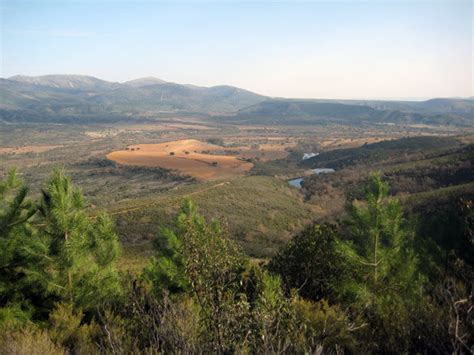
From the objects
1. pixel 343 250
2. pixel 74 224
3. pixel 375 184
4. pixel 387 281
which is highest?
pixel 375 184

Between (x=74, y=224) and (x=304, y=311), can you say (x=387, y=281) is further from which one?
(x=74, y=224)

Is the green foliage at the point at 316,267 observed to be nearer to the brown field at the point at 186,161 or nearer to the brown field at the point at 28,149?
the brown field at the point at 186,161

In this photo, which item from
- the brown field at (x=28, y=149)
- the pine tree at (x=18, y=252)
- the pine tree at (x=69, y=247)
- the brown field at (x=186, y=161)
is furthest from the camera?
the brown field at (x=28, y=149)

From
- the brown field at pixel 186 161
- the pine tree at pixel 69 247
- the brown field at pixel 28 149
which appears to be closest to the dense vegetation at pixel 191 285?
the pine tree at pixel 69 247

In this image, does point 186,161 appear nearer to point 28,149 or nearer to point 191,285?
point 28,149

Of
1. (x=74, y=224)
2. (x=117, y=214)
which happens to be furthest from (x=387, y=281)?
(x=117, y=214)

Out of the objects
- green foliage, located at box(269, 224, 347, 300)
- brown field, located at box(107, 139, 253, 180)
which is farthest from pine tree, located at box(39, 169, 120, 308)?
brown field, located at box(107, 139, 253, 180)

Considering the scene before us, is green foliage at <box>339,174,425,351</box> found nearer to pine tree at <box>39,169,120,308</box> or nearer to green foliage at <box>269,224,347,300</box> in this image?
green foliage at <box>269,224,347,300</box>
